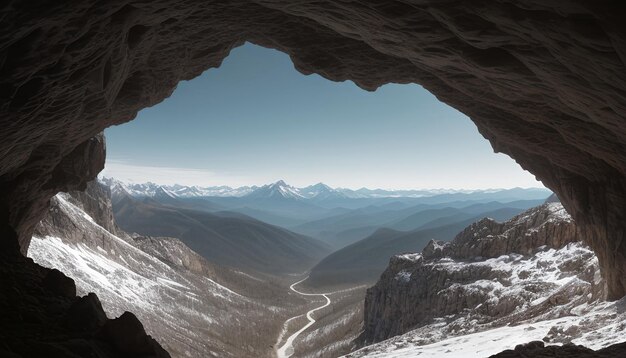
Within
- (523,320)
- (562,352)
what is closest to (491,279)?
(523,320)

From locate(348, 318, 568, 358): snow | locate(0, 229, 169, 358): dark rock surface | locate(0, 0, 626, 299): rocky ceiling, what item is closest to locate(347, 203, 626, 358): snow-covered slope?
locate(348, 318, 568, 358): snow

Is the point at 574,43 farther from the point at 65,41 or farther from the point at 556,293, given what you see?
the point at 556,293

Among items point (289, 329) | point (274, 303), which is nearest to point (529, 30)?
point (289, 329)

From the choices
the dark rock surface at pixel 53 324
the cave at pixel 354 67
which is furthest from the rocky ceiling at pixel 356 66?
the dark rock surface at pixel 53 324

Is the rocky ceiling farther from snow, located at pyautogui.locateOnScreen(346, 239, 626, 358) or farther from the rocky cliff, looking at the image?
the rocky cliff

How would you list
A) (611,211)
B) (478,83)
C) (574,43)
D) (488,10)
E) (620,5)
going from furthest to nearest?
(611,211) < (478,83) < (488,10) < (574,43) < (620,5)

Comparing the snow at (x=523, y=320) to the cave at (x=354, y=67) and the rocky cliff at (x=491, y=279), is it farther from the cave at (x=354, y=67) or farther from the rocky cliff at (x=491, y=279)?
the cave at (x=354, y=67)

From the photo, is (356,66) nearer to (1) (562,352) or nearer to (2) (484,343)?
(1) (562,352)
